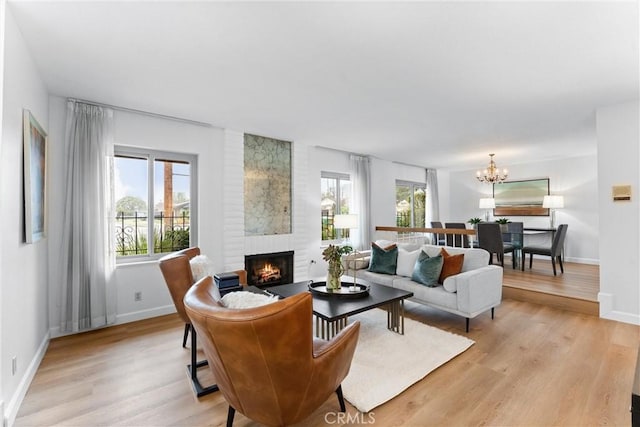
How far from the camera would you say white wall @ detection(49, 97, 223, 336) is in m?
3.25

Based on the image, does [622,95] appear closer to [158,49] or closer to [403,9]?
[403,9]

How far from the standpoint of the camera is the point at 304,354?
144 centimetres

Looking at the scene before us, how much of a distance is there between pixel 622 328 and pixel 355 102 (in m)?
3.89

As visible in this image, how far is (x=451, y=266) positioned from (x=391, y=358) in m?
1.46

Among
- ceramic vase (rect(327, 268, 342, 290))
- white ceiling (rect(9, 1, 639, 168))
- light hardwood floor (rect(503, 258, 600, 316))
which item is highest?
white ceiling (rect(9, 1, 639, 168))

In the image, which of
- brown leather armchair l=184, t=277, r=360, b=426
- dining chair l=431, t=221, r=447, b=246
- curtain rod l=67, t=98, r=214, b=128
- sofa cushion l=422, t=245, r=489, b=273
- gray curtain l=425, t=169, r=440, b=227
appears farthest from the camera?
gray curtain l=425, t=169, r=440, b=227

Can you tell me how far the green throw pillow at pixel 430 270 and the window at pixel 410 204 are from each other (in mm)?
3670

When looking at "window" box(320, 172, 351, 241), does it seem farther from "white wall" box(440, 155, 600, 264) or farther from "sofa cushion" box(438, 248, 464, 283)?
"white wall" box(440, 155, 600, 264)

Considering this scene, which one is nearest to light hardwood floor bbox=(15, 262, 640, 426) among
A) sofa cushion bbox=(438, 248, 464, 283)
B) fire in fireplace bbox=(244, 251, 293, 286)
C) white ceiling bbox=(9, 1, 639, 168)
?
sofa cushion bbox=(438, 248, 464, 283)

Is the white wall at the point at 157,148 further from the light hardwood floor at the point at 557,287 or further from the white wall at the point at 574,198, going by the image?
the white wall at the point at 574,198

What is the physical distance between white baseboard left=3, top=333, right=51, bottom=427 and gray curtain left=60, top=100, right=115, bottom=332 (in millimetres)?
444

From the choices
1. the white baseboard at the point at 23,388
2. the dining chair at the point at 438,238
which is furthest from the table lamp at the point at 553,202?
the white baseboard at the point at 23,388

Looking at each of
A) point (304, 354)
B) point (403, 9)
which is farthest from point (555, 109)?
point (304, 354)

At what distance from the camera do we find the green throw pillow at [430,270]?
141 inches
